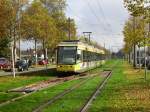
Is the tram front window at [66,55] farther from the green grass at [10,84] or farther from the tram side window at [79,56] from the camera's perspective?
the green grass at [10,84]

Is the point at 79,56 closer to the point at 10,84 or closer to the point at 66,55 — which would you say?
the point at 66,55

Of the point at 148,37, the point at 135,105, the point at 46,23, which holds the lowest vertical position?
the point at 135,105

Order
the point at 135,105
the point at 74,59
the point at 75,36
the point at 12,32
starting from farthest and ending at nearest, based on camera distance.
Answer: the point at 75,36, the point at 12,32, the point at 74,59, the point at 135,105

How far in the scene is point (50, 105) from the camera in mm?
18797

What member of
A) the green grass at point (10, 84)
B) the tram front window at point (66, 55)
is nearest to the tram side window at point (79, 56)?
the tram front window at point (66, 55)

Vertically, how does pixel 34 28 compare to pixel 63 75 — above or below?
above

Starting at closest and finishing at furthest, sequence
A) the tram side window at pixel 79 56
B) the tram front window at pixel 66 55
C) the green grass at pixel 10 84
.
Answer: the green grass at pixel 10 84 → the tram front window at pixel 66 55 → the tram side window at pixel 79 56

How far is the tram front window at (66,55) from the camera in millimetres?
45812

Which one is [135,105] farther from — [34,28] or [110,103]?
[34,28]

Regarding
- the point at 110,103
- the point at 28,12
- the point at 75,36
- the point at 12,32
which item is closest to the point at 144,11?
the point at 110,103

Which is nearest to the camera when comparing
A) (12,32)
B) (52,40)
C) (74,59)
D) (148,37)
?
(148,37)

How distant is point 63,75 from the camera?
48.2 m

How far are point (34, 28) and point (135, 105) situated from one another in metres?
59.2

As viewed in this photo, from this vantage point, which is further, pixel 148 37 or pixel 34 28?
pixel 34 28
